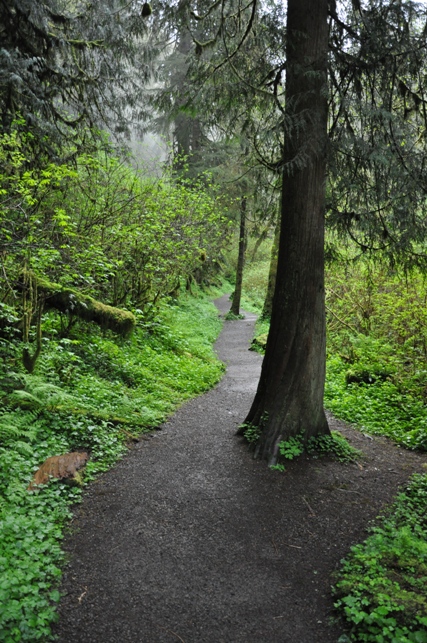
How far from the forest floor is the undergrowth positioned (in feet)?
0.70

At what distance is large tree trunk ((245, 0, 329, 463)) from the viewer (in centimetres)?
575

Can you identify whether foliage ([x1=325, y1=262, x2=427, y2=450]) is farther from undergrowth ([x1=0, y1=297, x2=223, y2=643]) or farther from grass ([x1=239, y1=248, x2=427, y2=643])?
undergrowth ([x1=0, y1=297, x2=223, y2=643])

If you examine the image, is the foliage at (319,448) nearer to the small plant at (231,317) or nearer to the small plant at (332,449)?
the small plant at (332,449)

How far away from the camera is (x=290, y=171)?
18.7ft

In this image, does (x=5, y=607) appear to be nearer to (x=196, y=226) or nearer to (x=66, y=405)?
(x=66, y=405)

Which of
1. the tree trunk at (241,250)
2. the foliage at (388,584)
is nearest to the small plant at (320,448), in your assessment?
the foliage at (388,584)

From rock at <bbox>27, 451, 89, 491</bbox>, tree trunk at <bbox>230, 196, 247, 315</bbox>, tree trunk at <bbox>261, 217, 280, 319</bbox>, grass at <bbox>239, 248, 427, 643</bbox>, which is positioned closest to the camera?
grass at <bbox>239, 248, 427, 643</bbox>

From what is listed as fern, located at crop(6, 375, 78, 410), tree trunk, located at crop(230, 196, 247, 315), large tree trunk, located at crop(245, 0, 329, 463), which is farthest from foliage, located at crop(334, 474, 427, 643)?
tree trunk, located at crop(230, 196, 247, 315)

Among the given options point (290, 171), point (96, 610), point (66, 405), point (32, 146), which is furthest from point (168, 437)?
point (32, 146)

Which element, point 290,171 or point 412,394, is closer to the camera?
point 290,171

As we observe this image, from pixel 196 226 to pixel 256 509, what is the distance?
35.6ft

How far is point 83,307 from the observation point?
8273 millimetres

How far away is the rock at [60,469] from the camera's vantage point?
461cm

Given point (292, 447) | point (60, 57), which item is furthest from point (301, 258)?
point (60, 57)
